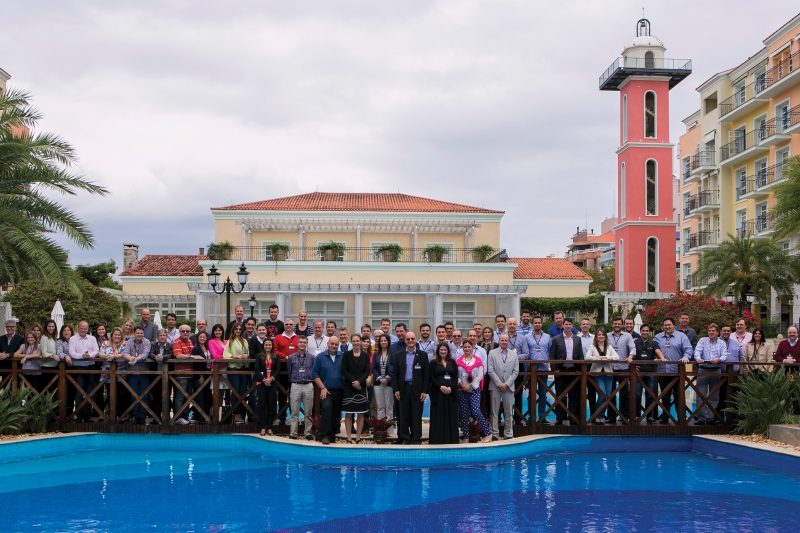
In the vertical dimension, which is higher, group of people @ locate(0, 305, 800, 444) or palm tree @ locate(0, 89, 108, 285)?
palm tree @ locate(0, 89, 108, 285)

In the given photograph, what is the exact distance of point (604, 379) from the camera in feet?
37.4

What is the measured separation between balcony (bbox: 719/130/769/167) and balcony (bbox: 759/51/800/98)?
2.48 meters

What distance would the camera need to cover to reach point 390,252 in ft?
121

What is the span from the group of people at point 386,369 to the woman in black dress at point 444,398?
0.05 feet

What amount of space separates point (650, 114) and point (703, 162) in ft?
16.6

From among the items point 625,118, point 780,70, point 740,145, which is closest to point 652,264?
point 740,145

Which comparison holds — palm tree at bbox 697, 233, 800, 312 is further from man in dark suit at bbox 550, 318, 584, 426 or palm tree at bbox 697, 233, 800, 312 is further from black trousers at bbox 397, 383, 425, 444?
black trousers at bbox 397, 383, 425, 444

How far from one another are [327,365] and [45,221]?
21.9 feet

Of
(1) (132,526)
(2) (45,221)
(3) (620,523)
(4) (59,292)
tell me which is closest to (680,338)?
(3) (620,523)

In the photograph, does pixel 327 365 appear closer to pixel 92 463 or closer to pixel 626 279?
pixel 92 463

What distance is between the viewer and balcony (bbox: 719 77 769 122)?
3617cm

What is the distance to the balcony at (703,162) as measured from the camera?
42.4 m

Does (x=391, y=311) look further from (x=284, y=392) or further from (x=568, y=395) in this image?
(x=284, y=392)

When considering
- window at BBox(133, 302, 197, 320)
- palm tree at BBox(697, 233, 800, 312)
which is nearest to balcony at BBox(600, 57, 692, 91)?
palm tree at BBox(697, 233, 800, 312)
